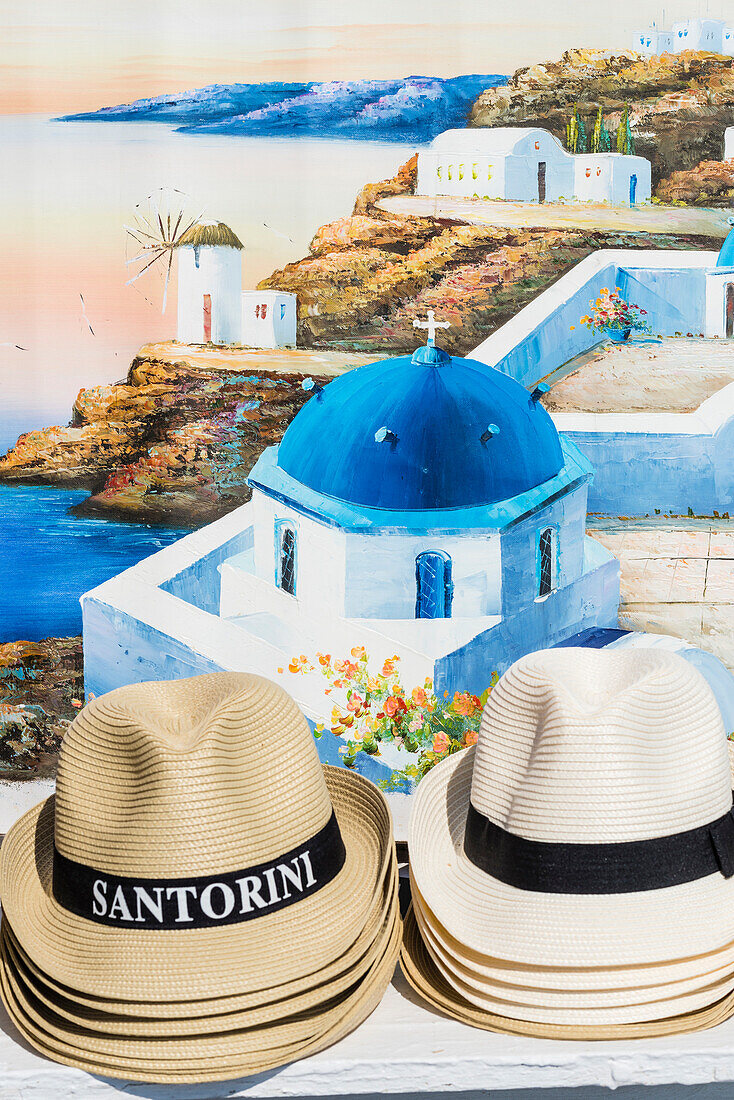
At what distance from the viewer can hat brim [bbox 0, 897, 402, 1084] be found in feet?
6.13

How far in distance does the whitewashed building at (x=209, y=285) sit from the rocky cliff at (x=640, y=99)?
100cm

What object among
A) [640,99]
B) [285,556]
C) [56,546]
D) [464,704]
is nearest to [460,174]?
[640,99]

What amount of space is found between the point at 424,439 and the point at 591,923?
2.00 m

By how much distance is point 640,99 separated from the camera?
3.81m

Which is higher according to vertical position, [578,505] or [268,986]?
[578,505]

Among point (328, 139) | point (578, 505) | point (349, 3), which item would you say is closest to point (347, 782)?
point (578, 505)

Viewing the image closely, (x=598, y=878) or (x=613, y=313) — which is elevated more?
(x=613, y=313)

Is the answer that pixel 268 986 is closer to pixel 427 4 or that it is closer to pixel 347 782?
pixel 347 782

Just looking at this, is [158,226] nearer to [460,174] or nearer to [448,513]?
[460,174]

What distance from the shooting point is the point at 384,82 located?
12.0ft

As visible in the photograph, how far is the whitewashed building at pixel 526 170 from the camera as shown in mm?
3820

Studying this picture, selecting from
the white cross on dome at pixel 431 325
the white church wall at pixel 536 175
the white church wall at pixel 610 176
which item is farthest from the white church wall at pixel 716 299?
the white cross on dome at pixel 431 325

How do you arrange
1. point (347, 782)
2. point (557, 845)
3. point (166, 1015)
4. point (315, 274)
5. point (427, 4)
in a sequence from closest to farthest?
point (166, 1015)
point (557, 845)
point (347, 782)
point (427, 4)
point (315, 274)

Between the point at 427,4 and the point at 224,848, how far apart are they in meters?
2.98
